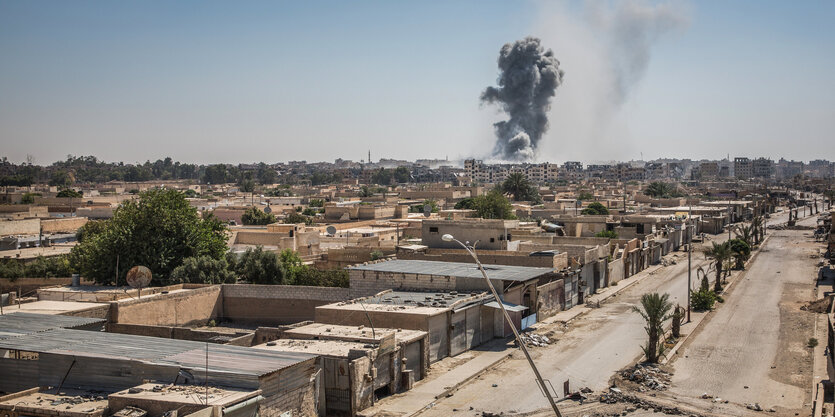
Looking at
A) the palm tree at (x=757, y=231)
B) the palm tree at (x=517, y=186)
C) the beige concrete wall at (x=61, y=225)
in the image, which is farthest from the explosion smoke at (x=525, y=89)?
the beige concrete wall at (x=61, y=225)

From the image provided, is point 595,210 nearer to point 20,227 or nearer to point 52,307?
point 20,227

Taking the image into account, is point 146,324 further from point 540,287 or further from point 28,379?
point 540,287

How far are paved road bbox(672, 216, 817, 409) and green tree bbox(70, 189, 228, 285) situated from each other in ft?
67.6

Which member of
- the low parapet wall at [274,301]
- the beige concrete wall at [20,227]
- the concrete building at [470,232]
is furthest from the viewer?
the beige concrete wall at [20,227]

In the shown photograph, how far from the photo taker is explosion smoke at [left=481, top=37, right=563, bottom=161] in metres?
A: 159

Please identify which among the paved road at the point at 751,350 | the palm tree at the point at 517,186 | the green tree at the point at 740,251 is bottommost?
the paved road at the point at 751,350

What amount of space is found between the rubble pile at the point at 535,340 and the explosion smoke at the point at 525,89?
136260 millimetres

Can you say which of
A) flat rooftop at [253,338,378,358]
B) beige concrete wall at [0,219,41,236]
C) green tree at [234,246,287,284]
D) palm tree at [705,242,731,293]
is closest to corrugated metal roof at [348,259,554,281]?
green tree at [234,246,287,284]

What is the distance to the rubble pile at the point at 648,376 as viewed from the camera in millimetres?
21000

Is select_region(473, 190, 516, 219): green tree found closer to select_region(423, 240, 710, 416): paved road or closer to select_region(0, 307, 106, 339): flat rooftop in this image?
select_region(423, 240, 710, 416): paved road

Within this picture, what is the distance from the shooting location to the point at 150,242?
3431cm

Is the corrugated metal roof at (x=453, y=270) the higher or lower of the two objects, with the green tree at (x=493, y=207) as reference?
lower

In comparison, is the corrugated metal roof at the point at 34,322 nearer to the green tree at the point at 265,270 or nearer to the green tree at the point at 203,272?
the green tree at the point at 203,272

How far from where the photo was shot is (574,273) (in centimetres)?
3428
